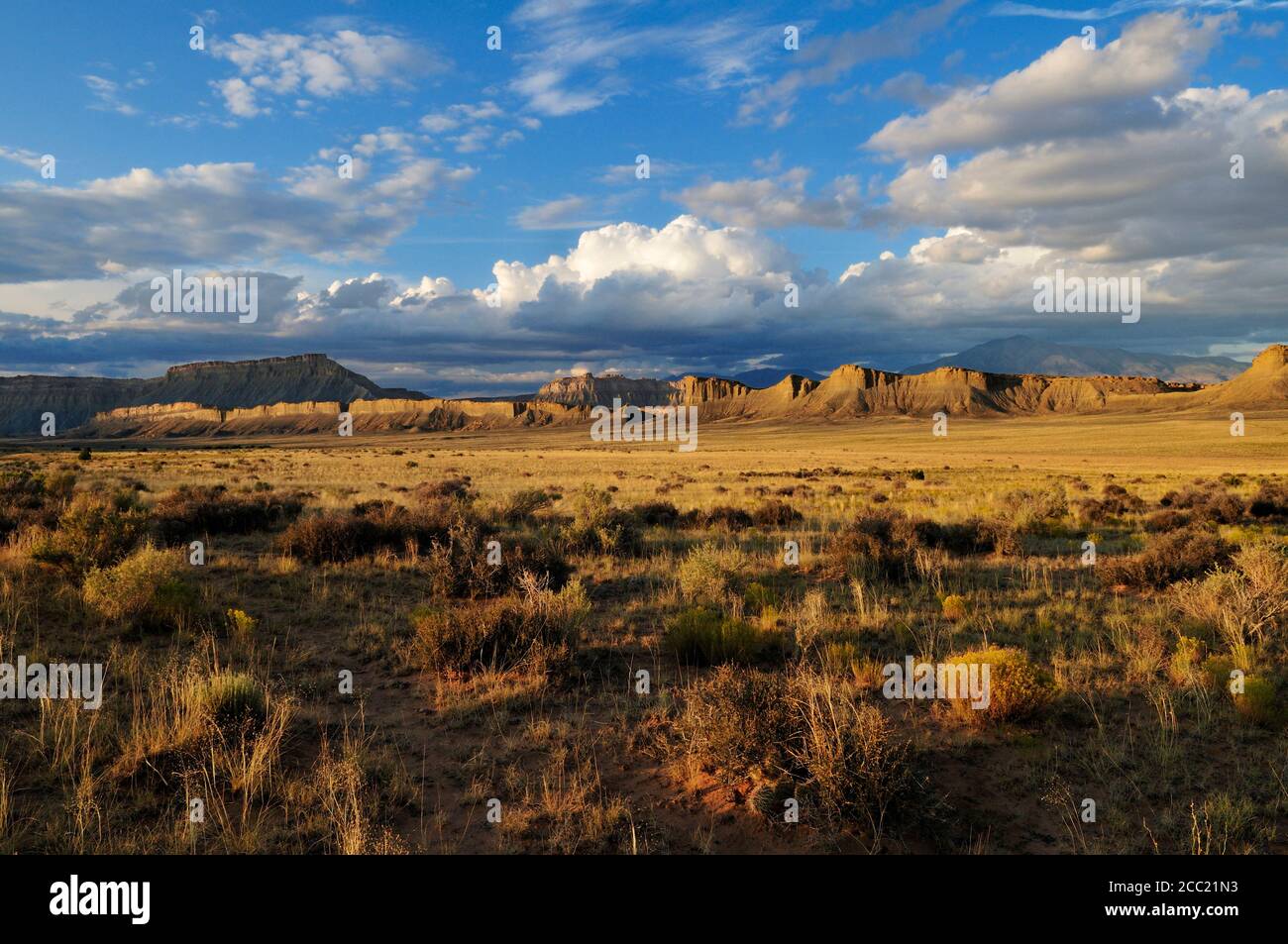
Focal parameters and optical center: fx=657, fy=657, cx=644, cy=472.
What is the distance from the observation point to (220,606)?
852 centimetres

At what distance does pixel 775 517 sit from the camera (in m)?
16.7

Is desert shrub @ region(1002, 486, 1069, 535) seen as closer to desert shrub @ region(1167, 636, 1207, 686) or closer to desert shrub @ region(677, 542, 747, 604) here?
desert shrub @ region(1167, 636, 1207, 686)

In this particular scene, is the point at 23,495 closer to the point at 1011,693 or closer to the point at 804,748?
the point at 804,748

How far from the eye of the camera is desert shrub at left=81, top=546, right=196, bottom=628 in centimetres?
757

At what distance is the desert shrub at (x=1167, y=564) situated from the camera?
964 centimetres

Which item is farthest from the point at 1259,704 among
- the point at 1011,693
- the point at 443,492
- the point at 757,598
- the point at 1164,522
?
the point at 443,492

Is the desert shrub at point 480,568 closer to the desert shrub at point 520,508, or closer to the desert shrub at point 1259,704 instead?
the desert shrub at point 520,508

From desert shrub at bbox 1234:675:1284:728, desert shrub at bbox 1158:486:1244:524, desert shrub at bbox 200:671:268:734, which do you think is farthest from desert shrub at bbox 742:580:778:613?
desert shrub at bbox 1158:486:1244:524

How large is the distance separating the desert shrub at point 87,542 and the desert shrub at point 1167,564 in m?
14.5

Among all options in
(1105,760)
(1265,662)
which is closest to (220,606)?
(1105,760)

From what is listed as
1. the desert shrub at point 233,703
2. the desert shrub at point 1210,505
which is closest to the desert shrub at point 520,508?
the desert shrub at point 233,703

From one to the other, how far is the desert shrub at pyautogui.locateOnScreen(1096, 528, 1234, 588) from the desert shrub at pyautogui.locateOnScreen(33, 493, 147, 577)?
14.5 metres
